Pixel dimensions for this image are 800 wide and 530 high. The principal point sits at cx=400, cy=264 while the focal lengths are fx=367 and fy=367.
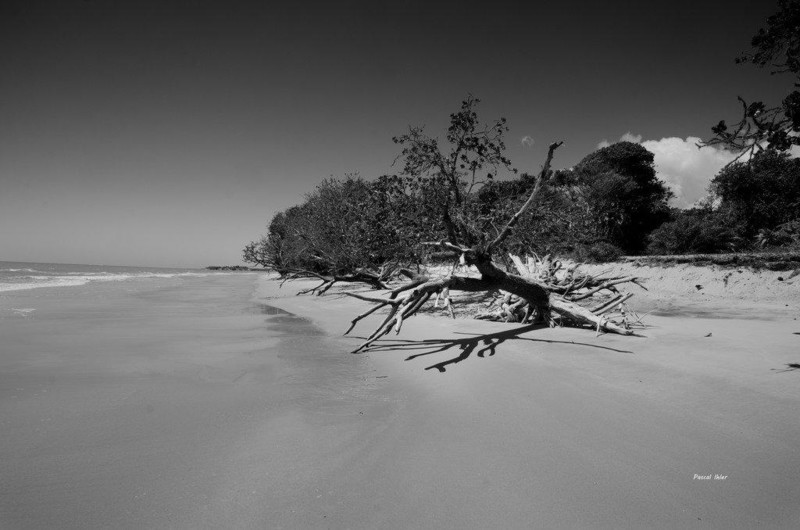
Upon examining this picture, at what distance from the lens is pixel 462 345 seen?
5.57 meters

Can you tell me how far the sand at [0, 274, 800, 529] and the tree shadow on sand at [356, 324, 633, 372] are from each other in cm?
6

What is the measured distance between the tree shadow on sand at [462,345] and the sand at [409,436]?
6 cm

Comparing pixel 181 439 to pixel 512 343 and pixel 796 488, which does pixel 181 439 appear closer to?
pixel 796 488

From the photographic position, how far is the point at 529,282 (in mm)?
7004

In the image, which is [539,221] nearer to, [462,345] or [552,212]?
[552,212]

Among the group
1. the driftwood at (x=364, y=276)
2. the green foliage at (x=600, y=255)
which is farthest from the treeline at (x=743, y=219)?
the driftwood at (x=364, y=276)

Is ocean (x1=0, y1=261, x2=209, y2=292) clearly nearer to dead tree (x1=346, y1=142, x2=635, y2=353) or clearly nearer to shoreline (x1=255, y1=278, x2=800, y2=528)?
dead tree (x1=346, y1=142, x2=635, y2=353)

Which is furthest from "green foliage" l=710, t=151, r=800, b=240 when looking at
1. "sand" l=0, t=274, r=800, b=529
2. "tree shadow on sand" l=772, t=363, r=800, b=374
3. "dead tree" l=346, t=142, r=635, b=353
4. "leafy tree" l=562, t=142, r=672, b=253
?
"sand" l=0, t=274, r=800, b=529

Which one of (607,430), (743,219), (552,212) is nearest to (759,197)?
(743,219)

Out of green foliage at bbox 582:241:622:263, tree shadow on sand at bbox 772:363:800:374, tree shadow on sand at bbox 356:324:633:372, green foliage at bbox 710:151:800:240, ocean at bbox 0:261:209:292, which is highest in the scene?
green foliage at bbox 710:151:800:240

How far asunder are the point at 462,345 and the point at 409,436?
9.87 ft

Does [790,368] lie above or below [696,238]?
below

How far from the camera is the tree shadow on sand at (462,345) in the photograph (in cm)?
505

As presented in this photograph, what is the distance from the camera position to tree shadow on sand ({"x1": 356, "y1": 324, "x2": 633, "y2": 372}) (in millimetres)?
5047
